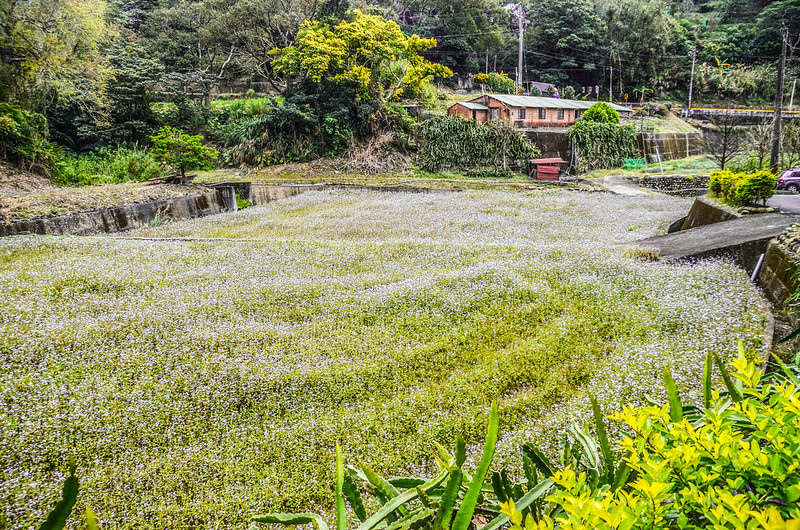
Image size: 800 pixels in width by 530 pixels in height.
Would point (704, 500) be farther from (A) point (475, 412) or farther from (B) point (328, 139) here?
(B) point (328, 139)

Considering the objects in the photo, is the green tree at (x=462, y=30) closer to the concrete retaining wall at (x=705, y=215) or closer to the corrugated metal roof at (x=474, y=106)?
the corrugated metal roof at (x=474, y=106)

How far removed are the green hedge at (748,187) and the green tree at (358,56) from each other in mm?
17473

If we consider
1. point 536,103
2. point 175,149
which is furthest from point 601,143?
point 175,149

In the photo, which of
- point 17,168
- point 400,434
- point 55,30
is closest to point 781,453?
point 400,434

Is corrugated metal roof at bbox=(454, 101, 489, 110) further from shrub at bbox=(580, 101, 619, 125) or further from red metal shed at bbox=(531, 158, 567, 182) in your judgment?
red metal shed at bbox=(531, 158, 567, 182)

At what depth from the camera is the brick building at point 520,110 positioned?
25406mm

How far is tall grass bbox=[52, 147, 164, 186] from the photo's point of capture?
1507cm

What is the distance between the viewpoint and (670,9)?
50.0 metres

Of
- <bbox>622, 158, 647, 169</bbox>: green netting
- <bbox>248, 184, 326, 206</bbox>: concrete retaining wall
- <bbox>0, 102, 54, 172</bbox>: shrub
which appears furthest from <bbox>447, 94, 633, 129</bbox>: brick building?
<bbox>0, 102, 54, 172</bbox>: shrub

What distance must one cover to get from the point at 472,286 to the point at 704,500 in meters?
4.83

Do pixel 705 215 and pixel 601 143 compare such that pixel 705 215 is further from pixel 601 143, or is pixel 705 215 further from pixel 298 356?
pixel 601 143

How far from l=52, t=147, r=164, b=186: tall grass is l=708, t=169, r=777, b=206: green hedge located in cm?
1799

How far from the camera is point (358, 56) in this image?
71.9ft

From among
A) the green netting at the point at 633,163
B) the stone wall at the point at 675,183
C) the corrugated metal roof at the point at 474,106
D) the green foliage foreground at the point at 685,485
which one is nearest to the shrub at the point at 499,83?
the corrugated metal roof at the point at 474,106
